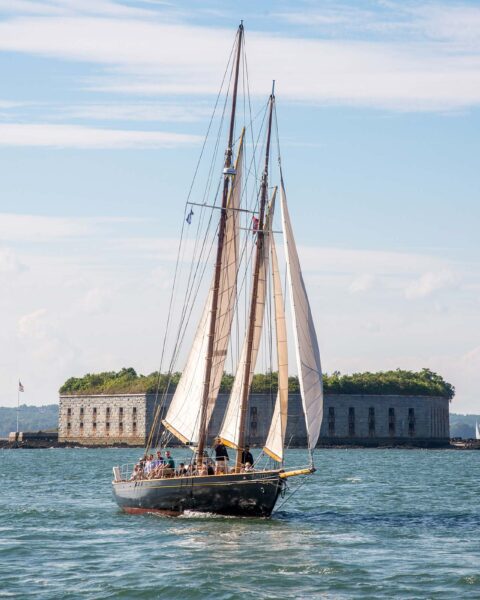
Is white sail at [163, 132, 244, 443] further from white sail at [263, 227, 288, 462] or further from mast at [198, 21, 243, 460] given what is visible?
white sail at [263, 227, 288, 462]

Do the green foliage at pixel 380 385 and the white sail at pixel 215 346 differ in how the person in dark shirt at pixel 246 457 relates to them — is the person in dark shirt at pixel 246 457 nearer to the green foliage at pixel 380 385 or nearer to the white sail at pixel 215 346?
the white sail at pixel 215 346

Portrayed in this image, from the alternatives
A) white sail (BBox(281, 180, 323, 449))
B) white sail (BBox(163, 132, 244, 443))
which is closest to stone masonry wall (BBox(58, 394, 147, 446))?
white sail (BBox(163, 132, 244, 443))

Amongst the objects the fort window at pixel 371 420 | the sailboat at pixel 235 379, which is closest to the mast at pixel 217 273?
the sailboat at pixel 235 379

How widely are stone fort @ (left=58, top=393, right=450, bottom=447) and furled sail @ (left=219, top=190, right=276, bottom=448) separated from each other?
126m

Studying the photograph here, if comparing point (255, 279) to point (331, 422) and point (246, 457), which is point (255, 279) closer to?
point (246, 457)

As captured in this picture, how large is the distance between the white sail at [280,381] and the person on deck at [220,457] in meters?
1.98

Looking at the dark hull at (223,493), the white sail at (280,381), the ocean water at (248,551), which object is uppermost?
the white sail at (280,381)

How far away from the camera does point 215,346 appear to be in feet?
169

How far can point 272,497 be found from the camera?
1832 inches

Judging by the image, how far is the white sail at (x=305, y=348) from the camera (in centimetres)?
4341

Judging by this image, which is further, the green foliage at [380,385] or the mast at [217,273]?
the green foliage at [380,385]

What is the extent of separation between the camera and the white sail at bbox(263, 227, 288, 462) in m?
45.9

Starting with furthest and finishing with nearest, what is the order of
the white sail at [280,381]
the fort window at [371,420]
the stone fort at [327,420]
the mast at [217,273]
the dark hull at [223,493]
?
1. the fort window at [371,420]
2. the stone fort at [327,420]
3. the mast at [217,273]
4. the dark hull at [223,493]
5. the white sail at [280,381]

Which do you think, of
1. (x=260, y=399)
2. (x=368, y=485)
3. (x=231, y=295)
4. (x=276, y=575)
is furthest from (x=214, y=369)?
(x=260, y=399)
